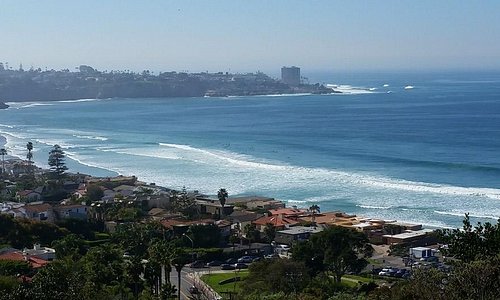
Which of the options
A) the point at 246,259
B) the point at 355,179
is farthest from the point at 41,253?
the point at 355,179

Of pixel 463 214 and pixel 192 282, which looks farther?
pixel 463 214

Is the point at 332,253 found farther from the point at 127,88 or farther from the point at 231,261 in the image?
the point at 127,88

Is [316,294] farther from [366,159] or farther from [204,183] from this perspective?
[366,159]

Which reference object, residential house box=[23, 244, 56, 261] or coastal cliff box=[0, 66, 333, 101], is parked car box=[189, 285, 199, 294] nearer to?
residential house box=[23, 244, 56, 261]

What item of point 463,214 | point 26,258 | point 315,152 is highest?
point 26,258

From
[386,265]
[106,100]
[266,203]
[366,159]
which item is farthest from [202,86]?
[386,265]

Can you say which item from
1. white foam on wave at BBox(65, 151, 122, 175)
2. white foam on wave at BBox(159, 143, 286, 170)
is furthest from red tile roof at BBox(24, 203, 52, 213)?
white foam on wave at BBox(159, 143, 286, 170)

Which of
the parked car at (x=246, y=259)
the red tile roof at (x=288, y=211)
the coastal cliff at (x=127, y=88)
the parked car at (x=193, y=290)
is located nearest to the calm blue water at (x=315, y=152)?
the red tile roof at (x=288, y=211)

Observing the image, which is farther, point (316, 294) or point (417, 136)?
point (417, 136)

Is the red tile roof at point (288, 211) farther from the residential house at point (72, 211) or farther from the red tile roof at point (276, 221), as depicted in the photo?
the residential house at point (72, 211)
